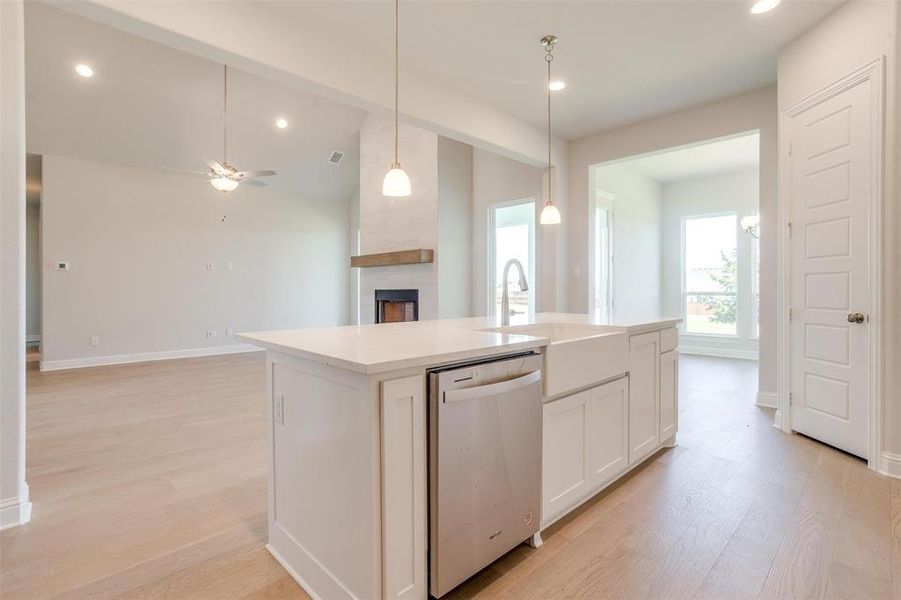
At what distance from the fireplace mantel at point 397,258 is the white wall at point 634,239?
2.79 m

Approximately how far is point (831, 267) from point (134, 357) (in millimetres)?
8189

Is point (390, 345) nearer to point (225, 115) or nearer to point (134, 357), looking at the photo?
point (225, 115)

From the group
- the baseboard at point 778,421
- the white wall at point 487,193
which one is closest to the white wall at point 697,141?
Answer: the white wall at point 487,193

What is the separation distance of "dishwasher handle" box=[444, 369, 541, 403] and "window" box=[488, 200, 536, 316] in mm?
4178

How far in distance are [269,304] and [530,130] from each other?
5597 mm

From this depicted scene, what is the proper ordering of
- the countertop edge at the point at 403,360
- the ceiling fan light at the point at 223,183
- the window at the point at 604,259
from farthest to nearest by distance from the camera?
1. the window at the point at 604,259
2. the ceiling fan light at the point at 223,183
3. the countertop edge at the point at 403,360

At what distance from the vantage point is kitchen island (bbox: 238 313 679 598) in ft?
4.48

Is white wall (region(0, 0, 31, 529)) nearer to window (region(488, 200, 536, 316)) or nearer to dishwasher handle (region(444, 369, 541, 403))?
dishwasher handle (region(444, 369, 541, 403))

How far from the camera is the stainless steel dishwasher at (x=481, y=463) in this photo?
57.9 inches

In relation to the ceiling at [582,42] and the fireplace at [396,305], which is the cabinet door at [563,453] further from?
the fireplace at [396,305]

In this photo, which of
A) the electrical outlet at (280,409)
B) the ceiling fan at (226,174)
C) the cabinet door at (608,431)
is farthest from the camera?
the ceiling fan at (226,174)

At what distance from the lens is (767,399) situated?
406 cm

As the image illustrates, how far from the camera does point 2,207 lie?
2021mm

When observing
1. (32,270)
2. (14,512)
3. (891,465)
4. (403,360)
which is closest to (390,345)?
(403,360)
